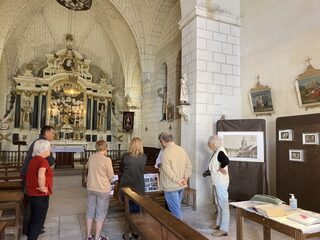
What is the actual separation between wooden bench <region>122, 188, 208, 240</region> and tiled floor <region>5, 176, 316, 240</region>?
0.62m

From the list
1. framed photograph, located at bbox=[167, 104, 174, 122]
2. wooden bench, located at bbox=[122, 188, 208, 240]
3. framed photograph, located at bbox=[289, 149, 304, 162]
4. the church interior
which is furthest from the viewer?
framed photograph, located at bbox=[167, 104, 174, 122]

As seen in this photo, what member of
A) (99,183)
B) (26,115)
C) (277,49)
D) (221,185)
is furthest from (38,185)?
(26,115)

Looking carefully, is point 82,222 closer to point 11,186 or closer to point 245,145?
point 11,186

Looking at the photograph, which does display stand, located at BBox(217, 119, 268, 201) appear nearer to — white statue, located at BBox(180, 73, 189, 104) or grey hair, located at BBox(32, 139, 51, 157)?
white statue, located at BBox(180, 73, 189, 104)

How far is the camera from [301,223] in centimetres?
217

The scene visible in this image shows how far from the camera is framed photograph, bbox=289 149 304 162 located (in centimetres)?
399

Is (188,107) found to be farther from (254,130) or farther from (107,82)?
(107,82)

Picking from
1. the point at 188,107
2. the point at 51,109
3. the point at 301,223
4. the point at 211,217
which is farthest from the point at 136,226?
the point at 51,109

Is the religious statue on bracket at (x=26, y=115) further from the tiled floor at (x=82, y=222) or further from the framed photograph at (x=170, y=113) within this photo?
the tiled floor at (x=82, y=222)

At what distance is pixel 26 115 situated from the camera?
1275cm

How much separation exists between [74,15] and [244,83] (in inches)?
434

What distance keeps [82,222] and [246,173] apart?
3126 mm

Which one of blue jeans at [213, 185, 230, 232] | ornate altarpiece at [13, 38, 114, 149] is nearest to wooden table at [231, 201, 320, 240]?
blue jeans at [213, 185, 230, 232]

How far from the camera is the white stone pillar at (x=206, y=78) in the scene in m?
5.49
